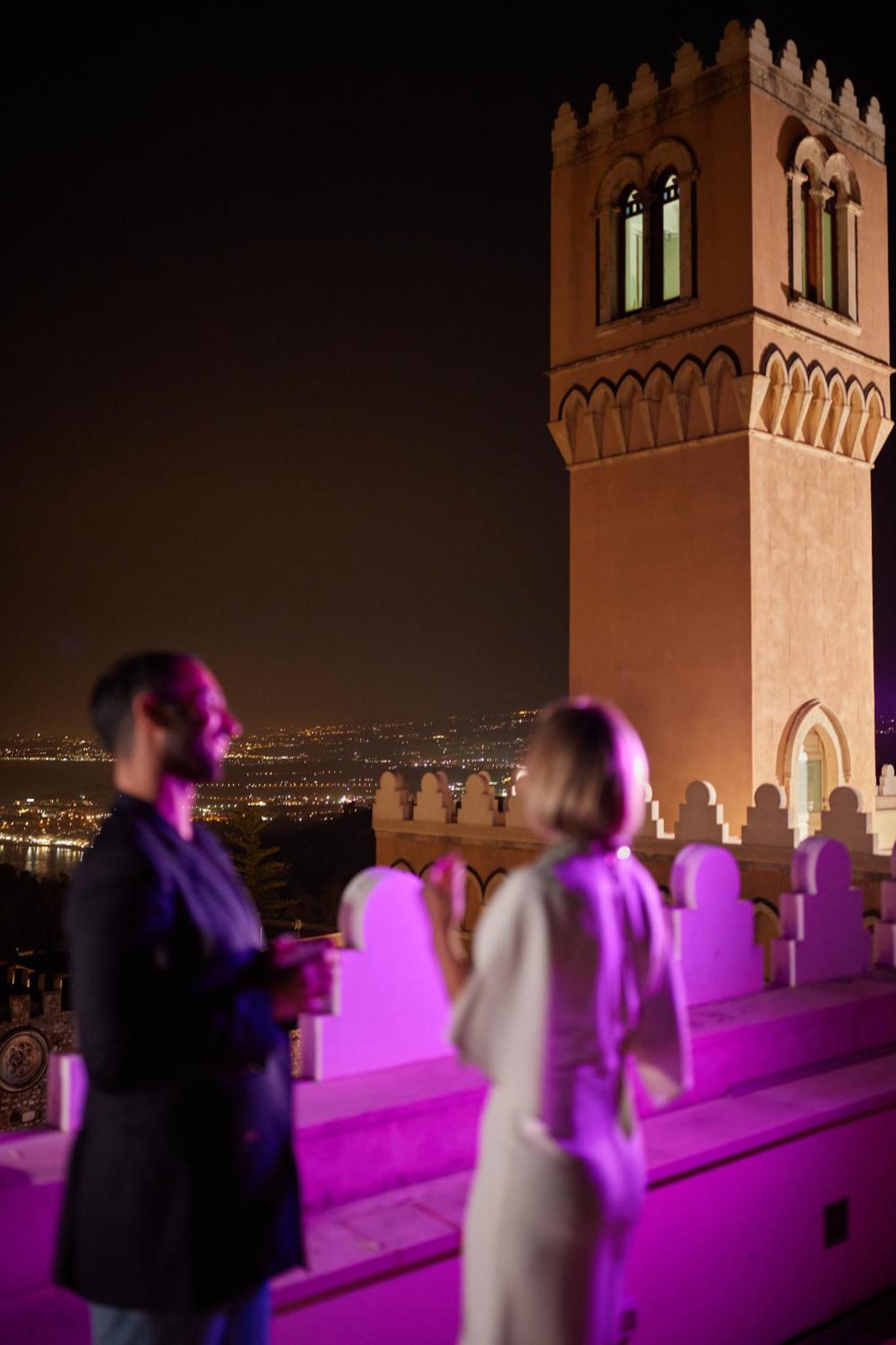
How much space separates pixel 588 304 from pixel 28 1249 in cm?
1453

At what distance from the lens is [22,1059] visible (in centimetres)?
2250

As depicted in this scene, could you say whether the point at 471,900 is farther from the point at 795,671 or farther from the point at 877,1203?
the point at 877,1203

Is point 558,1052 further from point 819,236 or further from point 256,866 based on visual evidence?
point 256,866

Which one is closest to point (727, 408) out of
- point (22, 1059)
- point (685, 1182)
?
point (685, 1182)

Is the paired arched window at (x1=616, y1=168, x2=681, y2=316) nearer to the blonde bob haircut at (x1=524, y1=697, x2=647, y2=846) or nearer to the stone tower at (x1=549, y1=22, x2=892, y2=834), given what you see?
the stone tower at (x1=549, y1=22, x2=892, y2=834)

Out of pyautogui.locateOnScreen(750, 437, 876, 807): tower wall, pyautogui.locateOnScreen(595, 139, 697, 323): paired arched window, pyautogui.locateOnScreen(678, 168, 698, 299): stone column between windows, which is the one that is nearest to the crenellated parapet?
pyautogui.locateOnScreen(750, 437, 876, 807): tower wall

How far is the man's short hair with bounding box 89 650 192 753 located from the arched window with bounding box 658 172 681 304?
13653 millimetres

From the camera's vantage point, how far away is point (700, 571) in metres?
14.3

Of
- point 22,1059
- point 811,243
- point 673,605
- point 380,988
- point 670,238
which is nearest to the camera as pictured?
point 380,988

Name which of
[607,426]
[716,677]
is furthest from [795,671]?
[607,426]

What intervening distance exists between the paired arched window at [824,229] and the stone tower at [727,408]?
0.03 metres

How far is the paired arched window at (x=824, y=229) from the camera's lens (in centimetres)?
1428

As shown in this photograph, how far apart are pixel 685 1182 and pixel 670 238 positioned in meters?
14.5

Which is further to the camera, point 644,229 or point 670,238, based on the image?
point 670,238
